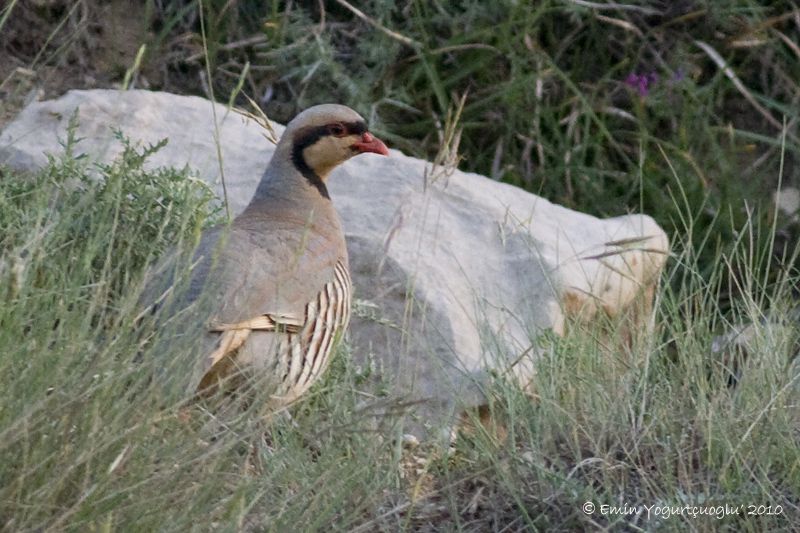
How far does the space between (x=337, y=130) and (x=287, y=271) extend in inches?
32.0

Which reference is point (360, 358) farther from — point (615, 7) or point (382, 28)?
point (615, 7)

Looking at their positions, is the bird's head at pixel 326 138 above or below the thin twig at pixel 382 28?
below

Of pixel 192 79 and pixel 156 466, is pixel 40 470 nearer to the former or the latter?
pixel 156 466

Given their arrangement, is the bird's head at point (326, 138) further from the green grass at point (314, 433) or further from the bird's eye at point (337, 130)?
the green grass at point (314, 433)

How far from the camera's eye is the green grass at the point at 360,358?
2.86 metres

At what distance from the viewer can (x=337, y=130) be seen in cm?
495

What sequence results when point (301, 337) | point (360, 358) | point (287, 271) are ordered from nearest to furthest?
1. point (301, 337)
2. point (287, 271)
3. point (360, 358)

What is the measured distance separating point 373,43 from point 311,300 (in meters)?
3.01

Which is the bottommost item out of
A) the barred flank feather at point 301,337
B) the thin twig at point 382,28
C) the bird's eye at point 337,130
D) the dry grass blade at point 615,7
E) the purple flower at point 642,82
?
the barred flank feather at point 301,337

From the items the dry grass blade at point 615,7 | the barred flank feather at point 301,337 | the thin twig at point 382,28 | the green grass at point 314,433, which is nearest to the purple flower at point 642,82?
the dry grass blade at point 615,7

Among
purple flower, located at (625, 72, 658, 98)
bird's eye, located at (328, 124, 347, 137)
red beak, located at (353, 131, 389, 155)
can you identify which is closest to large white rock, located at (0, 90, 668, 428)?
red beak, located at (353, 131, 389, 155)

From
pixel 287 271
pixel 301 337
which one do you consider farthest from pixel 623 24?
pixel 301 337

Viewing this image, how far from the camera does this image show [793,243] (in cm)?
753

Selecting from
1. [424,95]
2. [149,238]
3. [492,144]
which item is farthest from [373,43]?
[149,238]
